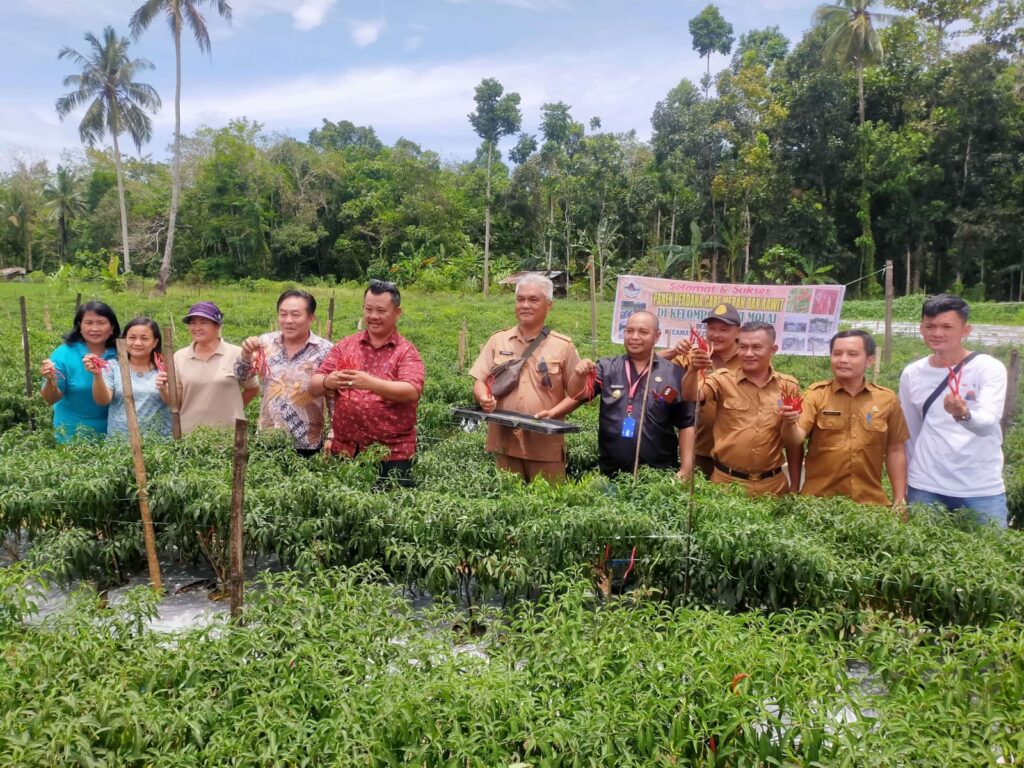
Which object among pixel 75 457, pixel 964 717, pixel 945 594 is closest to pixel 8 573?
pixel 75 457

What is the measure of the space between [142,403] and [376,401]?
1.61 metres

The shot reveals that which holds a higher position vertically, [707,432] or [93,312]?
[93,312]

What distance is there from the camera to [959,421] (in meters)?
3.78

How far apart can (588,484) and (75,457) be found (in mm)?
2852

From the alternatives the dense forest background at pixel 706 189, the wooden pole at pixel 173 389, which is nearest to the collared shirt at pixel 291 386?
the wooden pole at pixel 173 389

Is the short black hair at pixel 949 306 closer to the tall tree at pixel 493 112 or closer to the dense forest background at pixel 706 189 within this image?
the dense forest background at pixel 706 189

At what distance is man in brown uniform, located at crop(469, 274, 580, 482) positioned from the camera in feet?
14.0

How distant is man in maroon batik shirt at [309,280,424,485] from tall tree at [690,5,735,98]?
39467mm

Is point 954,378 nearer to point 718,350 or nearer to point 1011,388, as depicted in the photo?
point 718,350

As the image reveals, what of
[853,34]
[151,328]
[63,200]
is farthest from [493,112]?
[151,328]

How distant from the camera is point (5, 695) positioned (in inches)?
90.0

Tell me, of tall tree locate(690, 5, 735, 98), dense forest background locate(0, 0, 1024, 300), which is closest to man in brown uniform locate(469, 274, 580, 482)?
dense forest background locate(0, 0, 1024, 300)

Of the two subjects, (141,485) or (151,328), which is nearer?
(141,485)

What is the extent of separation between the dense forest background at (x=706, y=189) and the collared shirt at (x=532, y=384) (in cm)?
1875
